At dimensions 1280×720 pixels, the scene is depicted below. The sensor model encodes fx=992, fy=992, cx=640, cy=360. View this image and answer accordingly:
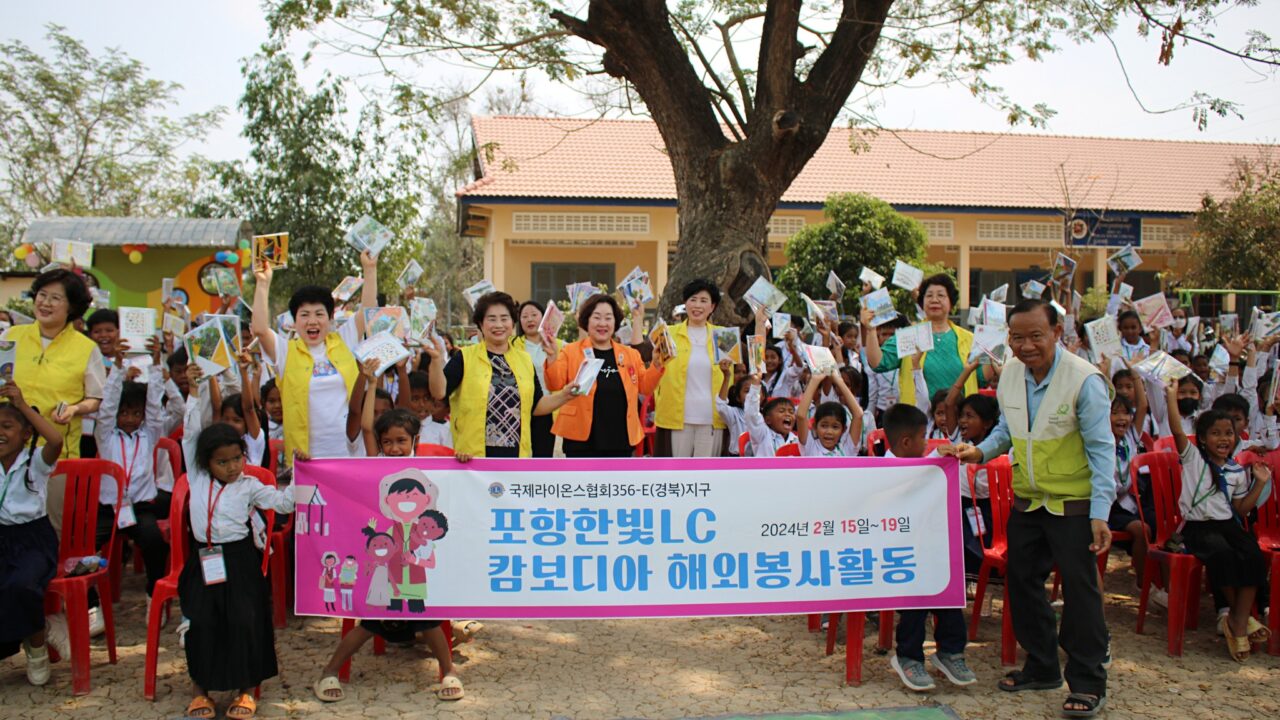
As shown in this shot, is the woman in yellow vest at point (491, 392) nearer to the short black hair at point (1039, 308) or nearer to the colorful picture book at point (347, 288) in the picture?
the colorful picture book at point (347, 288)

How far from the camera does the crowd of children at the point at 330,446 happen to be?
410cm

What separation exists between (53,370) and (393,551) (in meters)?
2.08

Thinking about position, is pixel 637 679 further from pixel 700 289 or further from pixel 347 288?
pixel 347 288

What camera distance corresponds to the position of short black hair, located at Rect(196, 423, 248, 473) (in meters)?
4.09

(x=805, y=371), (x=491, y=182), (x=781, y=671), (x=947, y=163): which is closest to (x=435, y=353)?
(x=781, y=671)

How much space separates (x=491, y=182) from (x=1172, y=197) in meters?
15.7

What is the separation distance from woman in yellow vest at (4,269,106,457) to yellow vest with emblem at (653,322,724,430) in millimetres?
3058

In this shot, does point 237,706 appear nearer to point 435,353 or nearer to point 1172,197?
point 435,353

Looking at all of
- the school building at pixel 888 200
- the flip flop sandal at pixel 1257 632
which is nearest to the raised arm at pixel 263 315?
the flip flop sandal at pixel 1257 632

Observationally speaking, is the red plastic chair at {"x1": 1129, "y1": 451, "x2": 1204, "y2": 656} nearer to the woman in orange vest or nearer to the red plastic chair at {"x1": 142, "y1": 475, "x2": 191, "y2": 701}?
the woman in orange vest

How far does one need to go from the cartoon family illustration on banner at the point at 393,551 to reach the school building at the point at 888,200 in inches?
633

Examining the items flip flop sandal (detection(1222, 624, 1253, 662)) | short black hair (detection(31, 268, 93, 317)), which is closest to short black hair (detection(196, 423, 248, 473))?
short black hair (detection(31, 268, 93, 317))

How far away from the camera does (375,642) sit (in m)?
4.72

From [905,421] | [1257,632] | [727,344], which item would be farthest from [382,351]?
[1257,632]
